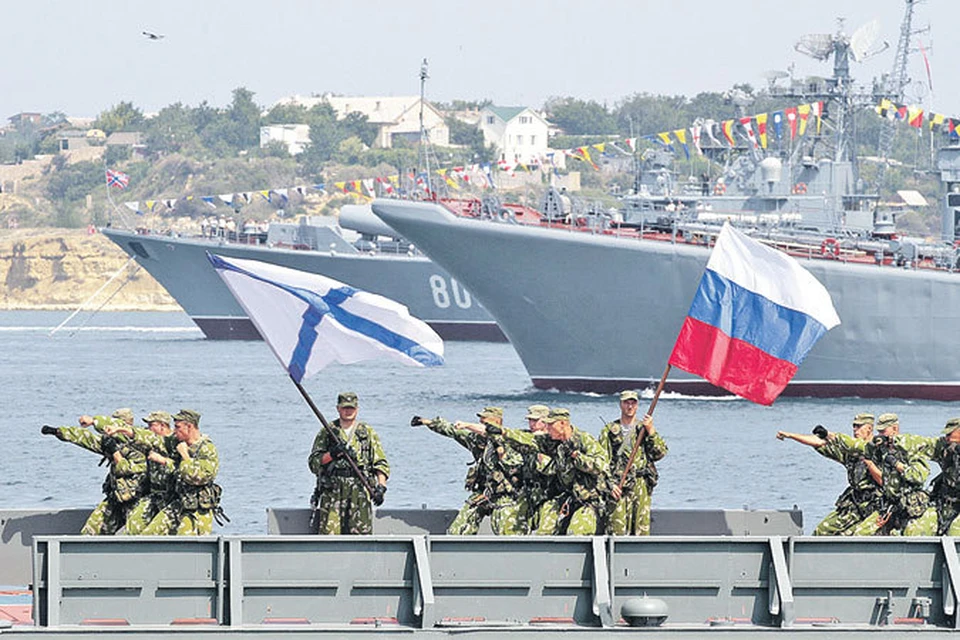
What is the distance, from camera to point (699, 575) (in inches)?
523

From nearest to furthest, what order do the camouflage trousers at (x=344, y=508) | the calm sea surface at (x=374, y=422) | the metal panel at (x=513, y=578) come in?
the metal panel at (x=513, y=578)
the camouflage trousers at (x=344, y=508)
the calm sea surface at (x=374, y=422)

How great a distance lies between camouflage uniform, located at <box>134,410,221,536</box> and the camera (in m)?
14.1

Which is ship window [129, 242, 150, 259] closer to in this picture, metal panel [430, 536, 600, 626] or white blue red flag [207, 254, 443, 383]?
white blue red flag [207, 254, 443, 383]

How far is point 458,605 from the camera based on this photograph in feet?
43.0

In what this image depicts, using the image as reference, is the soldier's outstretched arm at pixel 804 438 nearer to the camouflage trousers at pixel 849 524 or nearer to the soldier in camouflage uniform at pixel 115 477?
the camouflage trousers at pixel 849 524

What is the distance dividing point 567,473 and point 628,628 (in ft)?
5.21

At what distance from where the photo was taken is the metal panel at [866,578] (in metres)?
13.4

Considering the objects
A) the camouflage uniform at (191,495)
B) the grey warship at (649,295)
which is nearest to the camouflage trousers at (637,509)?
the camouflage uniform at (191,495)

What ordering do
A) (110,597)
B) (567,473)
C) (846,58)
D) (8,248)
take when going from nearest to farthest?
(110,597), (567,473), (846,58), (8,248)

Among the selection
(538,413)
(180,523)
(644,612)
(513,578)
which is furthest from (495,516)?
(180,523)

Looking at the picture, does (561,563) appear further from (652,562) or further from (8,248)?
(8,248)

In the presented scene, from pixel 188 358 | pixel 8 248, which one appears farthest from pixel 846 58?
pixel 8 248

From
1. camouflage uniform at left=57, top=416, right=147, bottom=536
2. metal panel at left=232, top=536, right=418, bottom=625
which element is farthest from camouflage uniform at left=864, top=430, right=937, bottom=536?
camouflage uniform at left=57, top=416, right=147, bottom=536

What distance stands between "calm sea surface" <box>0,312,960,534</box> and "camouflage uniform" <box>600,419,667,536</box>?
43.4 ft
